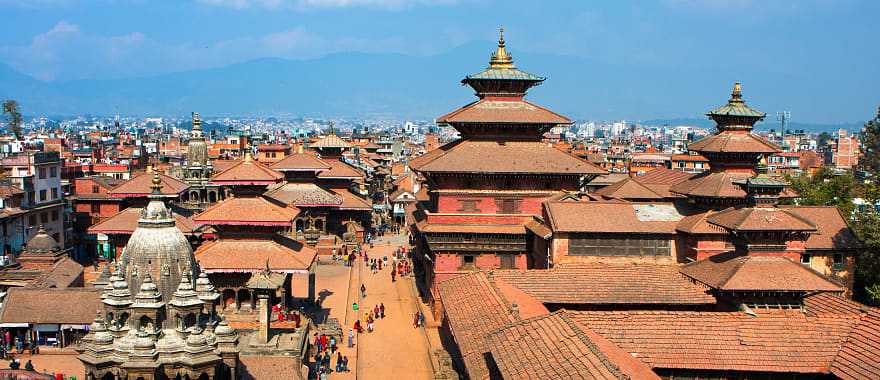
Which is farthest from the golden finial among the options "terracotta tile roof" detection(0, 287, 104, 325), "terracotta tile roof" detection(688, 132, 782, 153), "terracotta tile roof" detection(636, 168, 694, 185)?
"terracotta tile roof" detection(636, 168, 694, 185)

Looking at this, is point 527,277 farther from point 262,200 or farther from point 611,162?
point 611,162

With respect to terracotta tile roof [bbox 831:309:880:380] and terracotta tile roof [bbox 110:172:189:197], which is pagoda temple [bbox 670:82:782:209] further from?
terracotta tile roof [bbox 110:172:189:197]

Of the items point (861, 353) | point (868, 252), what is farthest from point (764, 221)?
point (868, 252)

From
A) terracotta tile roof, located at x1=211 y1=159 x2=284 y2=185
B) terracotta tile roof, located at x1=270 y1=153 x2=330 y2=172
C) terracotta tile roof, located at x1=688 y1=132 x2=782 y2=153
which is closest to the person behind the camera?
terracotta tile roof, located at x1=211 y1=159 x2=284 y2=185

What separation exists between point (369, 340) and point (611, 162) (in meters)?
87.5

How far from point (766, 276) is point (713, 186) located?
35.1 ft

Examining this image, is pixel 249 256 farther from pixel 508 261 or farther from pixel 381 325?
pixel 508 261

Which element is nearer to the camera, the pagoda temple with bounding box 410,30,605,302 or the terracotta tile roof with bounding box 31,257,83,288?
the pagoda temple with bounding box 410,30,605,302

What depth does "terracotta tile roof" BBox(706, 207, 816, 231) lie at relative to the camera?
25.3 meters

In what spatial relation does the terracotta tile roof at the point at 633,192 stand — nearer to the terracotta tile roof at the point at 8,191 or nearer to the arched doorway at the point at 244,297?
the arched doorway at the point at 244,297

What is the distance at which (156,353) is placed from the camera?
60.7 feet

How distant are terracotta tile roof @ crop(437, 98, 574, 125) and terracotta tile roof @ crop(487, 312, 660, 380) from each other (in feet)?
59.1

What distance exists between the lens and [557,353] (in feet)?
61.8

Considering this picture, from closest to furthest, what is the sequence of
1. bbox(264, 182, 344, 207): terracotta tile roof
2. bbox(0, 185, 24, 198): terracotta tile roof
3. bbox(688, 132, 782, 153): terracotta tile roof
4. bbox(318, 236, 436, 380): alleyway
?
bbox(318, 236, 436, 380): alleyway < bbox(688, 132, 782, 153): terracotta tile roof < bbox(0, 185, 24, 198): terracotta tile roof < bbox(264, 182, 344, 207): terracotta tile roof
